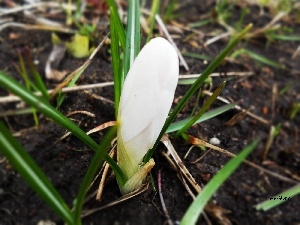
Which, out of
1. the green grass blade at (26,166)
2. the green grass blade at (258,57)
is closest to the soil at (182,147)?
the green grass blade at (258,57)

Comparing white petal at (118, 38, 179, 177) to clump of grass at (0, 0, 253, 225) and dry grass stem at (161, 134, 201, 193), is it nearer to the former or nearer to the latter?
Result: clump of grass at (0, 0, 253, 225)

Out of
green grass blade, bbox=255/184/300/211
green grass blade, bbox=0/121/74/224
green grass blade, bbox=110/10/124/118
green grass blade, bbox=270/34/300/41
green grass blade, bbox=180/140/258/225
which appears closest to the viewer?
green grass blade, bbox=0/121/74/224

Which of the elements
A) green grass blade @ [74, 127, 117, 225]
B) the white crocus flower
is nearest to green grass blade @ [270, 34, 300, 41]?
the white crocus flower

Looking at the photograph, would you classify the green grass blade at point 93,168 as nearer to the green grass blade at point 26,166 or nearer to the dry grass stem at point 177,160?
the green grass blade at point 26,166

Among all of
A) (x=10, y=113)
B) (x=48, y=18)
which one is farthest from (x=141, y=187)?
(x=48, y=18)

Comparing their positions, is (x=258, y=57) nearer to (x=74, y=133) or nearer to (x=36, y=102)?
(x=74, y=133)

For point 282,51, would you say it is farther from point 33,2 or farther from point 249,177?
point 33,2
